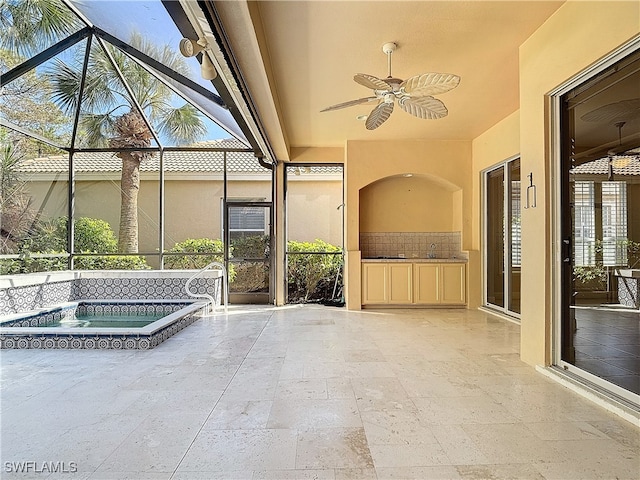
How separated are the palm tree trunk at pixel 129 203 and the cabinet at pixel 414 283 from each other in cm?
464

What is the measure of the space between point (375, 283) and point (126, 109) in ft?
18.5

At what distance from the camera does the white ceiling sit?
3.06 m

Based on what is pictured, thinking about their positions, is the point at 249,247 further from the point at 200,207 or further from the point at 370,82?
the point at 370,82

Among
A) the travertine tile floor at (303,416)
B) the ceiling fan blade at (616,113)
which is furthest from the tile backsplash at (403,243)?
the ceiling fan blade at (616,113)

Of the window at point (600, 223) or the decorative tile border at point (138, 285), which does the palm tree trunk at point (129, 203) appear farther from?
the window at point (600, 223)

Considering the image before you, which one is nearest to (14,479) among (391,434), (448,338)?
(391,434)

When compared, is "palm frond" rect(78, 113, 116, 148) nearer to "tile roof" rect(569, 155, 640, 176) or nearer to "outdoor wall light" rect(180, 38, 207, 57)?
"outdoor wall light" rect(180, 38, 207, 57)

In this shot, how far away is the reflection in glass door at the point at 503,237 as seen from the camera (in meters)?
5.82

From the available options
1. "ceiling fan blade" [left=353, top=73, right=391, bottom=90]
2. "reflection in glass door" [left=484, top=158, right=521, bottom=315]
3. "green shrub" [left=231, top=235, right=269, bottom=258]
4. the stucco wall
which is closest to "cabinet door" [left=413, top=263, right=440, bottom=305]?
"reflection in glass door" [left=484, top=158, right=521, bottom=315]

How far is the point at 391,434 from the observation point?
2311 mm

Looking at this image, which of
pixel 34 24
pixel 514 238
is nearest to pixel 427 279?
pixel 514 238

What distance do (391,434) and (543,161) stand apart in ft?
8.76

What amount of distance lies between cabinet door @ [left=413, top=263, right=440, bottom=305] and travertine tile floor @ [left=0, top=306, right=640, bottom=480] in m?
2.52

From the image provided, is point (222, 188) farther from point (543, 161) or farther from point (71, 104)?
point (543, 161)
